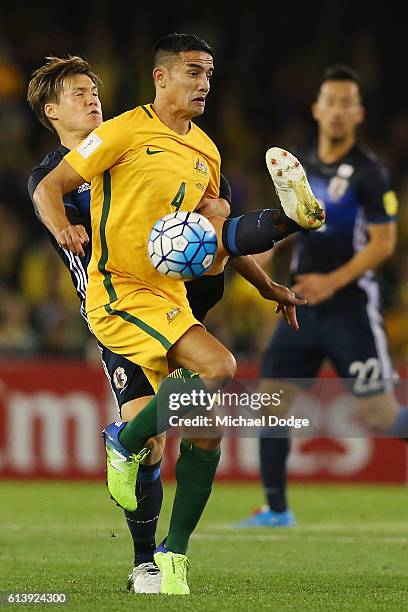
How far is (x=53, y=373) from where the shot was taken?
12008 millimetres

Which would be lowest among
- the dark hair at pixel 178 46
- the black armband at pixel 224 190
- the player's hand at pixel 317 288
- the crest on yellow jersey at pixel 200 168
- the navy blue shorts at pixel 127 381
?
the player's hand at pixel 317 288

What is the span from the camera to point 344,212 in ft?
28.7

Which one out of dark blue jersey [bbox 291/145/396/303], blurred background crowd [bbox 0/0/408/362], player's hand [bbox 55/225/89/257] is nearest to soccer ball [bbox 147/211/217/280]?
player's hand [bbox 55/225/89/257]

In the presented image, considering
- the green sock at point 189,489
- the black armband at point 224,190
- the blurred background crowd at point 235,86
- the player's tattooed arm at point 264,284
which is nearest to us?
the green sock at point 189,489

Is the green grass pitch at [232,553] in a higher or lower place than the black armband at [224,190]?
lower

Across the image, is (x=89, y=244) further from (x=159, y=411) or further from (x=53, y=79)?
(x=159, y=411)

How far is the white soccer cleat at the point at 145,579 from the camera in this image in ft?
18.5

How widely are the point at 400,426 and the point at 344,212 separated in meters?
1.49

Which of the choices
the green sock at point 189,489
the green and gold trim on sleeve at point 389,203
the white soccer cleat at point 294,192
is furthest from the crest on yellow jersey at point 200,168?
the green and gold trim on sleeve at point 389,203

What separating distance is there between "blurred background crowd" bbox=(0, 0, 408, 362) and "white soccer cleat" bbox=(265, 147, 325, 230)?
285 inches

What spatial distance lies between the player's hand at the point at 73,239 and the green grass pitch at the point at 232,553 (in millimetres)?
1437

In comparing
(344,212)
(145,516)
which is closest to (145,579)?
(145,516)

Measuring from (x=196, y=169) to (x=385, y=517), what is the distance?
4.19 m

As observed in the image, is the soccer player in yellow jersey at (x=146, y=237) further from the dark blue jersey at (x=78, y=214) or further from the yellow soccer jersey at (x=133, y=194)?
the dark blue jersey at (x=78, y=214)
